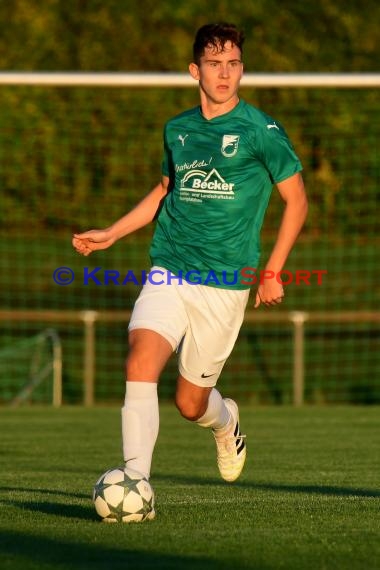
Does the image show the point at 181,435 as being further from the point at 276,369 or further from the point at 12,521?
the point at 276,369

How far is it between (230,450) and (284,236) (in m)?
1.53

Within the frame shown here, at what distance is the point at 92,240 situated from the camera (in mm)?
6258

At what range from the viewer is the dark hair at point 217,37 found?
6090 millimetres

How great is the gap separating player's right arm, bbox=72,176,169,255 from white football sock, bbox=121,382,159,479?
853 mm

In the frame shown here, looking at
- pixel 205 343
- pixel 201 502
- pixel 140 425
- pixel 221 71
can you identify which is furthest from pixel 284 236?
pixel 201 502

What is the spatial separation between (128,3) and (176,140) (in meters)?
15.5

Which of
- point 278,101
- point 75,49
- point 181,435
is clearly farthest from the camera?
point 75,49

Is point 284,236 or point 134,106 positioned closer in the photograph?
point 284,236

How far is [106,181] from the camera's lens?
17047mm

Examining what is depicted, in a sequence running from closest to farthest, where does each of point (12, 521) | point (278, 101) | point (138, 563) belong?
point (138, 563) < point (12, 521) < point (278, 101)

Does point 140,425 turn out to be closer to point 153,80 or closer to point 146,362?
point 146,362

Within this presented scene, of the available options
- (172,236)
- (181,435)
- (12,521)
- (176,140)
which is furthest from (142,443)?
(181,435)

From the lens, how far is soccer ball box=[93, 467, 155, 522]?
5266mm

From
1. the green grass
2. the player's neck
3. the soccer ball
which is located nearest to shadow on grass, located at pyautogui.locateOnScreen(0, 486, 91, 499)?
the green grass
